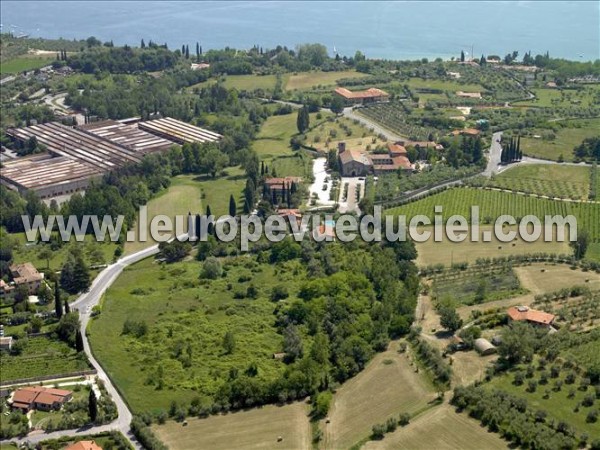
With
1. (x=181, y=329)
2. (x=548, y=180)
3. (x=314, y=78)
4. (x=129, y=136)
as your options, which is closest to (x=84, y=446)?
(x=181, y=329)

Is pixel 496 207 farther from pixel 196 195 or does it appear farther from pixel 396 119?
pixel 396 119

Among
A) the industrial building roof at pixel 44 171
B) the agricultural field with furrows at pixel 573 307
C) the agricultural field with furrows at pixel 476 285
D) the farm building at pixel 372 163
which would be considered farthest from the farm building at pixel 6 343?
the farm building at pixel 372 163

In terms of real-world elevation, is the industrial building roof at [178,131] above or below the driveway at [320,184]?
above

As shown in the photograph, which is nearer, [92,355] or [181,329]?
[92,355]

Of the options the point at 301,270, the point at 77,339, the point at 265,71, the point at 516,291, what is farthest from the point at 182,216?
the point at 265,71

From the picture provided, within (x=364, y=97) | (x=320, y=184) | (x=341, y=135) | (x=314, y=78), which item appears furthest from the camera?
(x=314, y=78)

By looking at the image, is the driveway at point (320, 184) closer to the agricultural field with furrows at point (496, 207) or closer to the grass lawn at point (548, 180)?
the agricultural field with furrows at point (496, 207)

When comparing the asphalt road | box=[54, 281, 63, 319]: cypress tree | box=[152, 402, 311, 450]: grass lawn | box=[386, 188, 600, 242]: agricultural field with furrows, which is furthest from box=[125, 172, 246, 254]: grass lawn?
box=[152, 402, 311, 450]: grass lawn

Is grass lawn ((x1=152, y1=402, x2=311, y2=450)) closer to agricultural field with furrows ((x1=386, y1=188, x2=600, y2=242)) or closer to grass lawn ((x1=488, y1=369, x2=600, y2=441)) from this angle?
grass lawn ((x1=488, y1=369, x2=600, y2=441))
